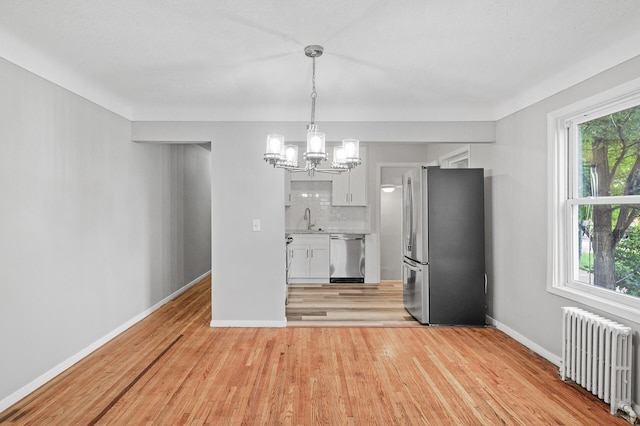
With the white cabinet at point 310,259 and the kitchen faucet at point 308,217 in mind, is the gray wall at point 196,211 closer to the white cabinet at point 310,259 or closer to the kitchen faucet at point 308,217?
the white cabinet at point 310,259

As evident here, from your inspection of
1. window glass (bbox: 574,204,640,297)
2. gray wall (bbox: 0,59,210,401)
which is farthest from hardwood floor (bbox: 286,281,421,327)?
gray wall (bbox: 0,59,210,401)

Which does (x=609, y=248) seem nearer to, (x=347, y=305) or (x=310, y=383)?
(x=310, y=383)

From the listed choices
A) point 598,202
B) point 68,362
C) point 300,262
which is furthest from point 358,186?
point 68,362

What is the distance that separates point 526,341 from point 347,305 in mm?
2250

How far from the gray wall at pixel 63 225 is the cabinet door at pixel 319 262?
2.77 m

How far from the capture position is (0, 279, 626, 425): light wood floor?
2365 mm

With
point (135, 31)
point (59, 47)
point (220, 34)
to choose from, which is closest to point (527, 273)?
point (220, 34)

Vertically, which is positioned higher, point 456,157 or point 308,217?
point 456,157

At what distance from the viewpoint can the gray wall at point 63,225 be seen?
2.52 meters

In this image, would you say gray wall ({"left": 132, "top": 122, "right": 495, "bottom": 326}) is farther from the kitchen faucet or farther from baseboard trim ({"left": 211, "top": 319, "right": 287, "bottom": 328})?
the kitchen faucet

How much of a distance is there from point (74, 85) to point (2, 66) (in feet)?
2.39

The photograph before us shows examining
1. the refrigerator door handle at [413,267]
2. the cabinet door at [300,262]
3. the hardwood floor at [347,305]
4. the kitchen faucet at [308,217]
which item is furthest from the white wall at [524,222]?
the kitchen faucet at [308,217]

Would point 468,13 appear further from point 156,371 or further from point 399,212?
point 399,212

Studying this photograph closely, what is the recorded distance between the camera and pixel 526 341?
3570mm
